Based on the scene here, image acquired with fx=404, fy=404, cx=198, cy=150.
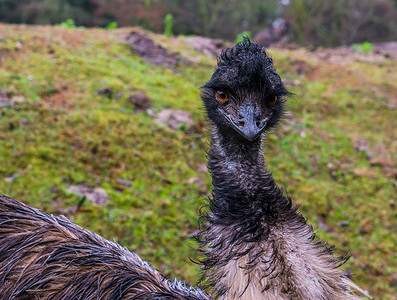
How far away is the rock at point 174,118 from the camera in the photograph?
20.6 ft

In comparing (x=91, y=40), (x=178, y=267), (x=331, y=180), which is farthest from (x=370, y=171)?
(x=91, y=40)

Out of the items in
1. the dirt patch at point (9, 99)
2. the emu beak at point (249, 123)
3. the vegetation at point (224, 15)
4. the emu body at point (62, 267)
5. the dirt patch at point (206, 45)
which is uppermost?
the emu beak at point (249, 123)

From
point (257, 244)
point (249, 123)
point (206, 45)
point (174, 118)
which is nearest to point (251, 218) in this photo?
point (257, 244)

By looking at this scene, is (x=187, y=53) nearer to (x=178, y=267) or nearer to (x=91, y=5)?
(x=178, y=267)

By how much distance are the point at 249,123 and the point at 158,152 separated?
3.56 metres

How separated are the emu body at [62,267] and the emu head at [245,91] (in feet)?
3.63

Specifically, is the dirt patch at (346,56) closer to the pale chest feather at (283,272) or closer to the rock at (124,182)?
the rock at (124,182)

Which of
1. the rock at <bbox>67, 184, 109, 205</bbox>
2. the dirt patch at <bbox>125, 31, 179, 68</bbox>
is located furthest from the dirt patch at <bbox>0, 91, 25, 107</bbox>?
the dirt patch at <bbox>125, 31, 179, 68</bbox>

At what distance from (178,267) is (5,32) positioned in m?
6.26

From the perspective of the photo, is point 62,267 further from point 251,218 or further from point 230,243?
point 251,218

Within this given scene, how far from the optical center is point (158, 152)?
18.9 feet

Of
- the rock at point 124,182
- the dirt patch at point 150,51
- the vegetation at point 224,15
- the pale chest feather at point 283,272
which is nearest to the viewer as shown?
the pale chest feather at point 283,272

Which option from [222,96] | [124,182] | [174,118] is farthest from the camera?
[174,118]

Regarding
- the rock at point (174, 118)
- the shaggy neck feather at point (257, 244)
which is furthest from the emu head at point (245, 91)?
the rock at point (174, 118)
